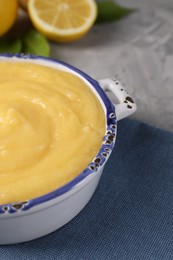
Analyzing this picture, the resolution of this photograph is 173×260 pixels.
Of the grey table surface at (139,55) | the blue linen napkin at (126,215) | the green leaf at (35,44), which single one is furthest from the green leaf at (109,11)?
the blue linen napkin at (126,215)

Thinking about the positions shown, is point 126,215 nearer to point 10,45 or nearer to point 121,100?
point 121,100

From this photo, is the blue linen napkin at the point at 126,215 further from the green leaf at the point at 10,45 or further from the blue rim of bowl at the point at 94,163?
the green leaf at the point at 10,45

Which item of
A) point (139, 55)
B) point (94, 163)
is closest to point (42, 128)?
point (94, 163)

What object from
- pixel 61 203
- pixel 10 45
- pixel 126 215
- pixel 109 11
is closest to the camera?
pixel 61 203

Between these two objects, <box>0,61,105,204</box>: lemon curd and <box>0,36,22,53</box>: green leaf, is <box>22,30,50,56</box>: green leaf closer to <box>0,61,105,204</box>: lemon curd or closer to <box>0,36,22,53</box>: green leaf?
<box>0,36,22,53</box>: green leaf

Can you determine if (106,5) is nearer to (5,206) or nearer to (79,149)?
(79,149)

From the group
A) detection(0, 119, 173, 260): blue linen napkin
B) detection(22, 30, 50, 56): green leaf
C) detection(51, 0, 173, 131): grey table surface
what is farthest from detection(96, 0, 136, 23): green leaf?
detection(0, 119, 173, 260): blue linen napkin
